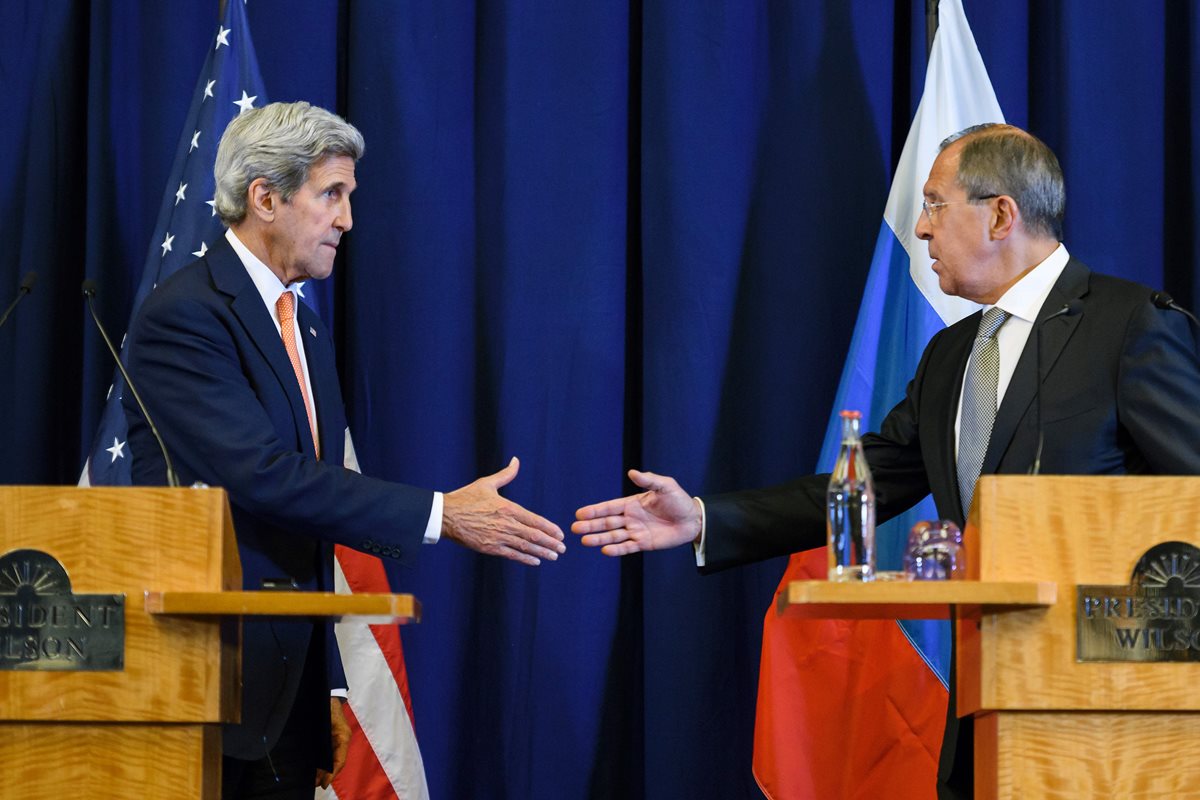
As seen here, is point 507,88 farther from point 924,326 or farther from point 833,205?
point 924,326

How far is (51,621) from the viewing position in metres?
2.23

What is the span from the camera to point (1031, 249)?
325cm

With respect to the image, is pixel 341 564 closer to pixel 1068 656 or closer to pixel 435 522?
pixel 435 522

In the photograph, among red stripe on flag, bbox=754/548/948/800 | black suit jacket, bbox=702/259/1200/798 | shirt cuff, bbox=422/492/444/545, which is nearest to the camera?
black suit jacket, bbox=702/259/1200/798

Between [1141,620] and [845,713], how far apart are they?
Result: 5.82ft

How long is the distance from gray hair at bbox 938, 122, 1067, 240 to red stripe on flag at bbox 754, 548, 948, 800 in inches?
46.2

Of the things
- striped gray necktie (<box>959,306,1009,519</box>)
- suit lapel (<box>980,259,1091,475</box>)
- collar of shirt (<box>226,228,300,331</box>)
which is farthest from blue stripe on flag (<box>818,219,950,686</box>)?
collar of shirt (<box>226,228,300,331</box>)

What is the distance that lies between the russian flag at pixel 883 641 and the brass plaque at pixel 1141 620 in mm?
1641

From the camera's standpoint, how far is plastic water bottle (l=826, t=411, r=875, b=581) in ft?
7.77

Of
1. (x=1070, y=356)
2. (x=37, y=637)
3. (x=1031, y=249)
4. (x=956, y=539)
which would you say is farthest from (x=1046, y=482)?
(x=37, y=637)

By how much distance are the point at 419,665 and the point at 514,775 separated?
0.41m

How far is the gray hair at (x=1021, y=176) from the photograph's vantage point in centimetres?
326

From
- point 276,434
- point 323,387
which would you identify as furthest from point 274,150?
point 276,434

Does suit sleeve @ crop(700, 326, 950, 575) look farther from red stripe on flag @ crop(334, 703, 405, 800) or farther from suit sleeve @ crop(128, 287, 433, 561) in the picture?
red stripe on flag @ crop(334, 703, 405, 800)
